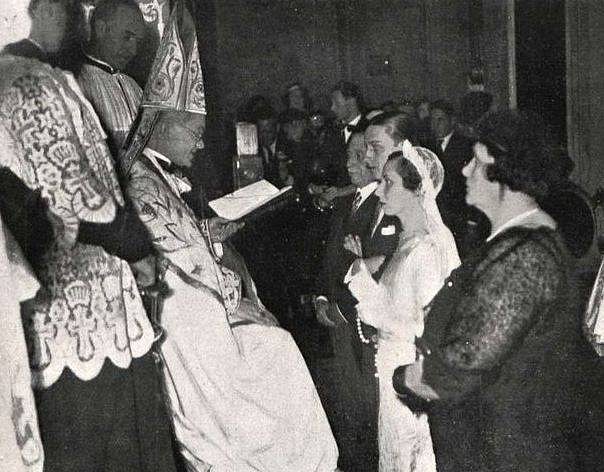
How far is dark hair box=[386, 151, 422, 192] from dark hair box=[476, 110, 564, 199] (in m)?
0.21

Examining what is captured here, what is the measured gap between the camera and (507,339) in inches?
98.4

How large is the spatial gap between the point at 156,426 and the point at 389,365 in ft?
2.42

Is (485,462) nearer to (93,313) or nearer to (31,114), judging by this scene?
(93,313)

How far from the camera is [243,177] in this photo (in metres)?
2.58

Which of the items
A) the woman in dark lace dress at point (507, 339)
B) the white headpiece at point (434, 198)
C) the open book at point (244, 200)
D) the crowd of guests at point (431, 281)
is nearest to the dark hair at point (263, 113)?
the crowd of guests at point (431, 281)

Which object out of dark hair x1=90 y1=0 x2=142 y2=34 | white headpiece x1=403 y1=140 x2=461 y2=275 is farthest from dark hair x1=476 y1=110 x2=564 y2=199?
dark hair x1=90 y1=0 x2=142 y2=34

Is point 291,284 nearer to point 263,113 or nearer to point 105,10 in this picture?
point 263,113

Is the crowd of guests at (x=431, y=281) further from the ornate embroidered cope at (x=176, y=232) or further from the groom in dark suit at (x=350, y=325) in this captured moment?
the ornate embroidered cope at (x=176, y=232)

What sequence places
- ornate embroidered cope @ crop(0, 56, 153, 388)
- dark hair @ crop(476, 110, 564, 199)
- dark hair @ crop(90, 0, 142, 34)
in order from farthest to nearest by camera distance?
dark hair @ crop(476, 110, 564, 199), dark hair @ crop(90, 0, 142, 34), ornate embroidered cope @ crop(0, 56, 153, 388)

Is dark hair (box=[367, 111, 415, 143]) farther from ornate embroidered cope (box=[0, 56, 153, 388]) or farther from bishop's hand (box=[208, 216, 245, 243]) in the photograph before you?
ornate embroidered cope (box=[0, 56, 153, 388])

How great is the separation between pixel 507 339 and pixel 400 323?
328 mm

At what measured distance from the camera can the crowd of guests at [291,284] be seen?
7.30ft

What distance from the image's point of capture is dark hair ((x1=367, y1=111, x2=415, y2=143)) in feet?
8.72

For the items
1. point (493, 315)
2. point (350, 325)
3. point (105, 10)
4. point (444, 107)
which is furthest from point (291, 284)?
point (105, 10)
